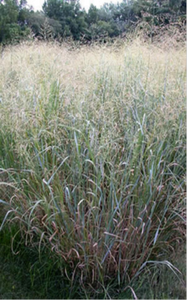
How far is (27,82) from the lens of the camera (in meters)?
3.08

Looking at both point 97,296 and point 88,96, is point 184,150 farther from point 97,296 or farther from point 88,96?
point 97,296

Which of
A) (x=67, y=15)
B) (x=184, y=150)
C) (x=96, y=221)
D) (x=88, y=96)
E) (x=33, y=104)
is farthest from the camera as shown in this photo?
(x=67, y=15)

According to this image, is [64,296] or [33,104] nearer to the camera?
[64,296]

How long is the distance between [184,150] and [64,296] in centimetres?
135

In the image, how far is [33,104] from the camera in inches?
107

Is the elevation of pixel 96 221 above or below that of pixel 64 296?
above

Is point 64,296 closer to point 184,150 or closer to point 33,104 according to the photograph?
point 184,150

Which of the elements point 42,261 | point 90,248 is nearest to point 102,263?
point 90,248

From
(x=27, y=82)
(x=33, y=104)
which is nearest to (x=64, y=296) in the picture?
(x=33, y=104)

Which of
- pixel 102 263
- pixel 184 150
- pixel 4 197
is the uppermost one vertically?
pixel 184 150

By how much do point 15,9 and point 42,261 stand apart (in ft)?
25.7

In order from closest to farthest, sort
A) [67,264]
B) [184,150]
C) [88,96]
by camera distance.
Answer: [67,264] → [184,150] → [88,96]

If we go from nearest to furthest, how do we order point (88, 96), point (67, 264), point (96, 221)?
point (96, 221) → point (67, 264) → point (88, 96)

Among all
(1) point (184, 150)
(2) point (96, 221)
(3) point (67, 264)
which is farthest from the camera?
(1) point (184, 150)
